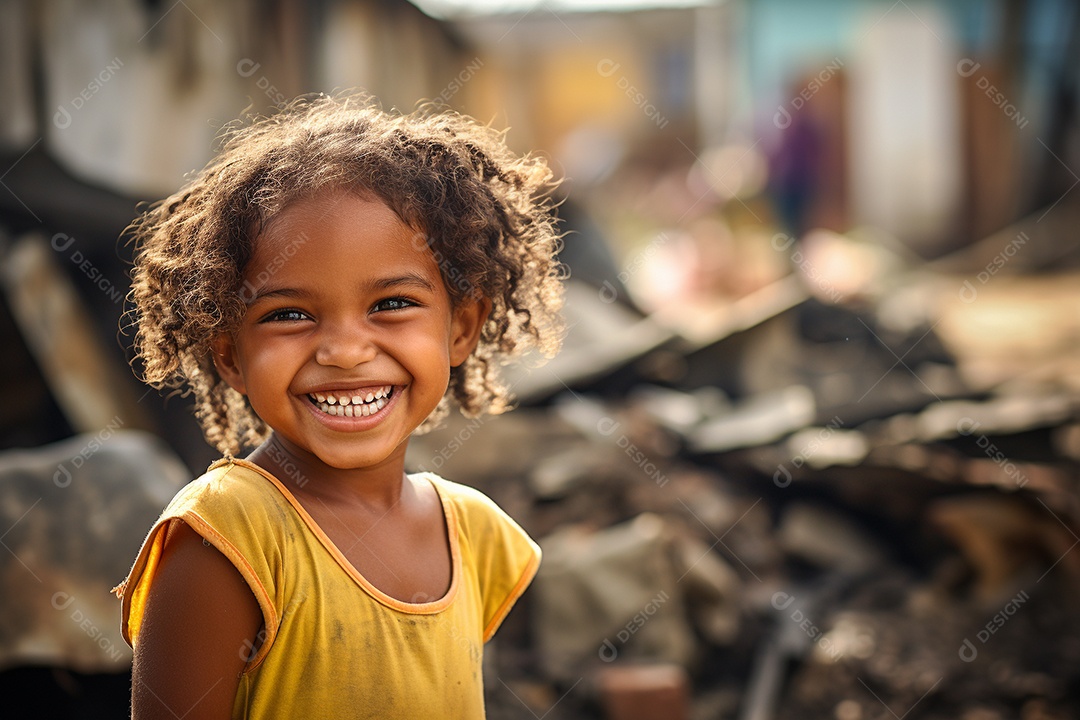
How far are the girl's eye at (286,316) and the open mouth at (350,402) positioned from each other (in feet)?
0.39

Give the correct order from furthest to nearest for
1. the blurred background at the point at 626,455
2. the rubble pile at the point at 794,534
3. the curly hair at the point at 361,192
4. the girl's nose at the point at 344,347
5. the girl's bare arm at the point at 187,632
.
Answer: the rubble pile at the point at 794,534
the blurred background at the point at 626,455
the curly hair at the point at 361,192
the girl's nose at the point at 344,347
the girl's bare arm at the point at 187,632

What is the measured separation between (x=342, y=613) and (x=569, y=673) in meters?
2.03

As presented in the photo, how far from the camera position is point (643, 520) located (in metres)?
3.75

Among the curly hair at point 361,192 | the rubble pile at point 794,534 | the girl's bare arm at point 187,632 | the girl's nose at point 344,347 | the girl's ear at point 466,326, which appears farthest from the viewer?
the rubble pile at point 794,534

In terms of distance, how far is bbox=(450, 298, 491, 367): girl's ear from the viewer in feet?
5.65

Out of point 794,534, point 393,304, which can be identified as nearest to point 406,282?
point 393,304

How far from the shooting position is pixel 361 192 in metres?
1.51

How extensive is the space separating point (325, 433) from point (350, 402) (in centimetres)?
6

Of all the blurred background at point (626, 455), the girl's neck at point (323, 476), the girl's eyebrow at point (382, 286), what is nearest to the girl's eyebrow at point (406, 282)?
the girl's eyebrow at point (382, 286)

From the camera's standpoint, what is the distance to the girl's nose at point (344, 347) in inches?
56.1

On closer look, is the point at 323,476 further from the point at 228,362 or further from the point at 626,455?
the point at 626,455

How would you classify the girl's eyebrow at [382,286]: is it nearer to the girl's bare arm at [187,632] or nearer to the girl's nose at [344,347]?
the girl's nose at [344,347]

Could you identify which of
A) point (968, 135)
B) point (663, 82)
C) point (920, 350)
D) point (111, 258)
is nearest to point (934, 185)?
point (968, 135)

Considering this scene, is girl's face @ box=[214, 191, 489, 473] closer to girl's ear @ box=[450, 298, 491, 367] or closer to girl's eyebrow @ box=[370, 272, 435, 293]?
girl's eyebrow @ box=[370, 272, 435, 293]
